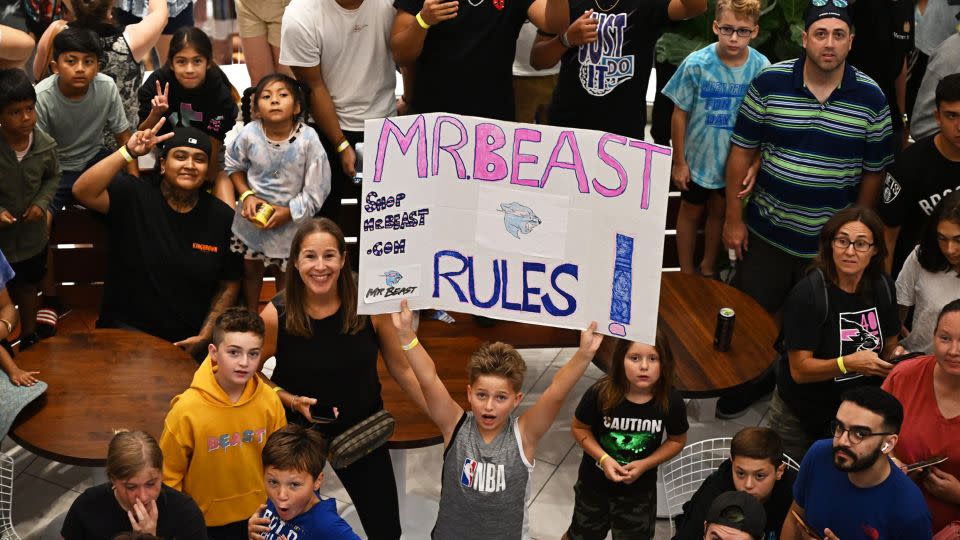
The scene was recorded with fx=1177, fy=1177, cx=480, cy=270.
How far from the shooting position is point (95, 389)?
4.42 meters

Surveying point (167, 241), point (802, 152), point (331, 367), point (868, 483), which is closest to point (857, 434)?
point (868, 483)

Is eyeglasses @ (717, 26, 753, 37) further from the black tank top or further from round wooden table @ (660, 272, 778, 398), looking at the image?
the black tank top

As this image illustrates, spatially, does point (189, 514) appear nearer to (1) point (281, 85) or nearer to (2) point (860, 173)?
(1) point (281, 85)

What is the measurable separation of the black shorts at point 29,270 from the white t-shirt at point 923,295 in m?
3.53

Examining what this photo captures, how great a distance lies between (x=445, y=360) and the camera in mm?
4797

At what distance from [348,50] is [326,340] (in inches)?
68.6

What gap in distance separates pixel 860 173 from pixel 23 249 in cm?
359

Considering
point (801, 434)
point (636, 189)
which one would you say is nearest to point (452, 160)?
point (636, 189)

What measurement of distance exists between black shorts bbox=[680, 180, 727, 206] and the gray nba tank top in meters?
2.38

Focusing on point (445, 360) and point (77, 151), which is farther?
point (77, 151)

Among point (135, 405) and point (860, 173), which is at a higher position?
point (860, 173)

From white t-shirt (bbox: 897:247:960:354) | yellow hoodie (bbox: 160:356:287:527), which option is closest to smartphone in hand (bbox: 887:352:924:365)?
white t-shirt (bbox: 897:247:960:354)

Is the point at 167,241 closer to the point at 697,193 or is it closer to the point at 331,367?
the point at 331,367

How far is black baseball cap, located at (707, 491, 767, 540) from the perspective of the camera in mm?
3432
